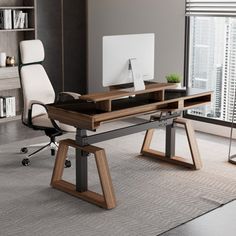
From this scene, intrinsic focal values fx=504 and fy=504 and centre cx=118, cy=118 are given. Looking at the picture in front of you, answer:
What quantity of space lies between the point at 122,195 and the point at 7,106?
3142mm

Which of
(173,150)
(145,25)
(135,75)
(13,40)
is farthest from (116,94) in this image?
(13,40)

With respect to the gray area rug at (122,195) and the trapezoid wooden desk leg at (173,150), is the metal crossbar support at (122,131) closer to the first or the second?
the trapezoid wooden desk leg at (173,150)

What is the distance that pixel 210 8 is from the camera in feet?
20.3

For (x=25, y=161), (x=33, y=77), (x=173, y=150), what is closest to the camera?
(x=25, y=161)

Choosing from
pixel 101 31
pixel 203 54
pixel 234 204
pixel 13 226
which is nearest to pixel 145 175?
pixel 234 204

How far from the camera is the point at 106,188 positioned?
4004 millimetres

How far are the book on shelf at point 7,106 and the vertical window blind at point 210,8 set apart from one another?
2.65 meters

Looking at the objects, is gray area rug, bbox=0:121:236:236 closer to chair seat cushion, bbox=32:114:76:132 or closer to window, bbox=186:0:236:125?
chair seat cushion, bbox=32:114:76:132

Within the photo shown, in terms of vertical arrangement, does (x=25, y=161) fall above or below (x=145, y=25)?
below

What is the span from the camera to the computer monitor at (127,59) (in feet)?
13.7

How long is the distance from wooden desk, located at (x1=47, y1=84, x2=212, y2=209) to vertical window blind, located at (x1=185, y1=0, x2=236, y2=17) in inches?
59.6

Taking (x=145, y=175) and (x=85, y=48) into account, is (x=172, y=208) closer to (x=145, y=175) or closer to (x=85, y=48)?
(x=145, y=175)

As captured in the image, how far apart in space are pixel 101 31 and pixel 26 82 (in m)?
2.61

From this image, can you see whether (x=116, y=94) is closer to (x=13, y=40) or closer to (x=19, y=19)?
(x=19, y=19)
